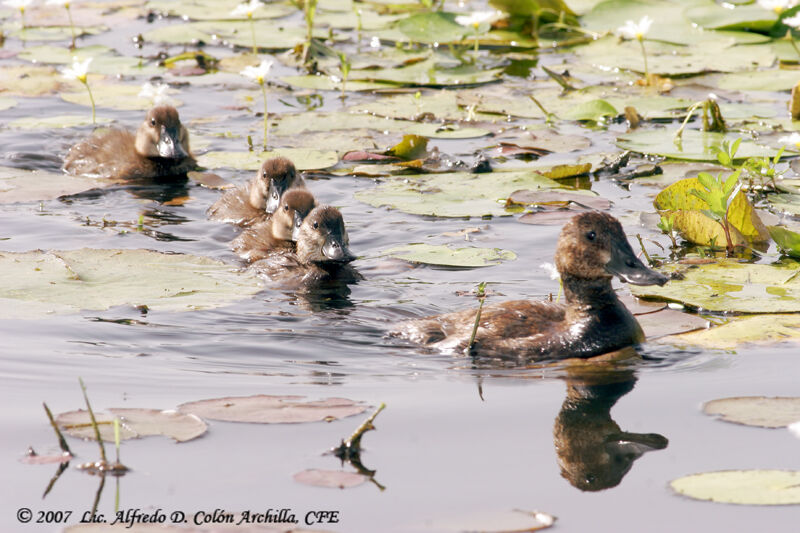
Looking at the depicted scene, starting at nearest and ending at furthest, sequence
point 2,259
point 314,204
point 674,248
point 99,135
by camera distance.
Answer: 1. point 2,259
2. point 674,248
3. point 314,204
4. point 99,135

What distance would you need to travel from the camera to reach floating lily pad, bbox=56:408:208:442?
4504 millimetres

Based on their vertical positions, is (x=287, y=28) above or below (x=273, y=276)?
above

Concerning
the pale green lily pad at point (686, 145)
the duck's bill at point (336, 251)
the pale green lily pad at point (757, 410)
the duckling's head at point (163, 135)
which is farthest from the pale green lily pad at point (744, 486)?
the duckling's head at point (163, 135)

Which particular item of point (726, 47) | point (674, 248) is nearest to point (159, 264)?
point (674, 248)

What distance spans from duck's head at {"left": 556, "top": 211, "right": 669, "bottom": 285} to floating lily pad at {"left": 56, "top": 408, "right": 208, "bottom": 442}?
2.29 metres

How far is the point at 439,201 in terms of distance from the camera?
8.37m

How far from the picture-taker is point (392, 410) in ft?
16.2

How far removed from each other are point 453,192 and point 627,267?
289 centimetres

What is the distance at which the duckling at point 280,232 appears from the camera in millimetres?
8078

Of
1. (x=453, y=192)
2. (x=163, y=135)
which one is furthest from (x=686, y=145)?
(x=163, y=135)

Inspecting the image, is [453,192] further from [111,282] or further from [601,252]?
[111,282]

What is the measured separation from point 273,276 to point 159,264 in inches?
35.9

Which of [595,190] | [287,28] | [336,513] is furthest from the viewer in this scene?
[287,28]

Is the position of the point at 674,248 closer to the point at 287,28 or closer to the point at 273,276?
the point at 273,276
